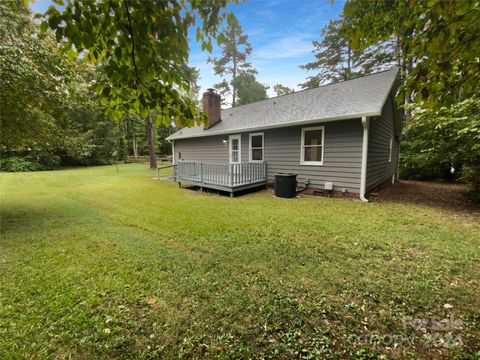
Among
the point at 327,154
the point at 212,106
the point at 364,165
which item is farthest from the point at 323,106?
the point at 212,106

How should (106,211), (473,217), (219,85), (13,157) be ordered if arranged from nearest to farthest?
(473,217) < (106,211) < (13,157) < (219,85)

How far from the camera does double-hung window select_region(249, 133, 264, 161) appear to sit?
979 centimetres

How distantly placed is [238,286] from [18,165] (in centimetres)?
2361

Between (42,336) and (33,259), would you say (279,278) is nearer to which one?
(42,336)

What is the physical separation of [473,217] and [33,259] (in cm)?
901

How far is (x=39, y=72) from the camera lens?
4.38 m

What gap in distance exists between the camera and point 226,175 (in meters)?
8.09

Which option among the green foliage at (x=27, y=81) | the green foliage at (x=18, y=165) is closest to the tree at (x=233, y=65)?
the green foliage at (x=18, y=165)

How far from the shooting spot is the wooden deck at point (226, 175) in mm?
7949

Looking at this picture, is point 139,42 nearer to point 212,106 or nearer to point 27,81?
point 27,81

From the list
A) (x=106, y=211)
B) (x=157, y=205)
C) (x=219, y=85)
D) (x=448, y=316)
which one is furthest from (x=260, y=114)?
(x=219, y=85)

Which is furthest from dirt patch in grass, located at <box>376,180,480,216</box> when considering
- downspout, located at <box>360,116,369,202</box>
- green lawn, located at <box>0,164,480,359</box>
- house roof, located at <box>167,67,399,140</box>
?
house roof, located at <box>167,67,399,140</box>

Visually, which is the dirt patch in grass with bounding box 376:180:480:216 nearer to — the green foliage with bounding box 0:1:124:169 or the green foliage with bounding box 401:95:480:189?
the green foliage with bounding box 401:95:480:189

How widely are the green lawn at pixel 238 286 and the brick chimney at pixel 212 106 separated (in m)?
8.81
